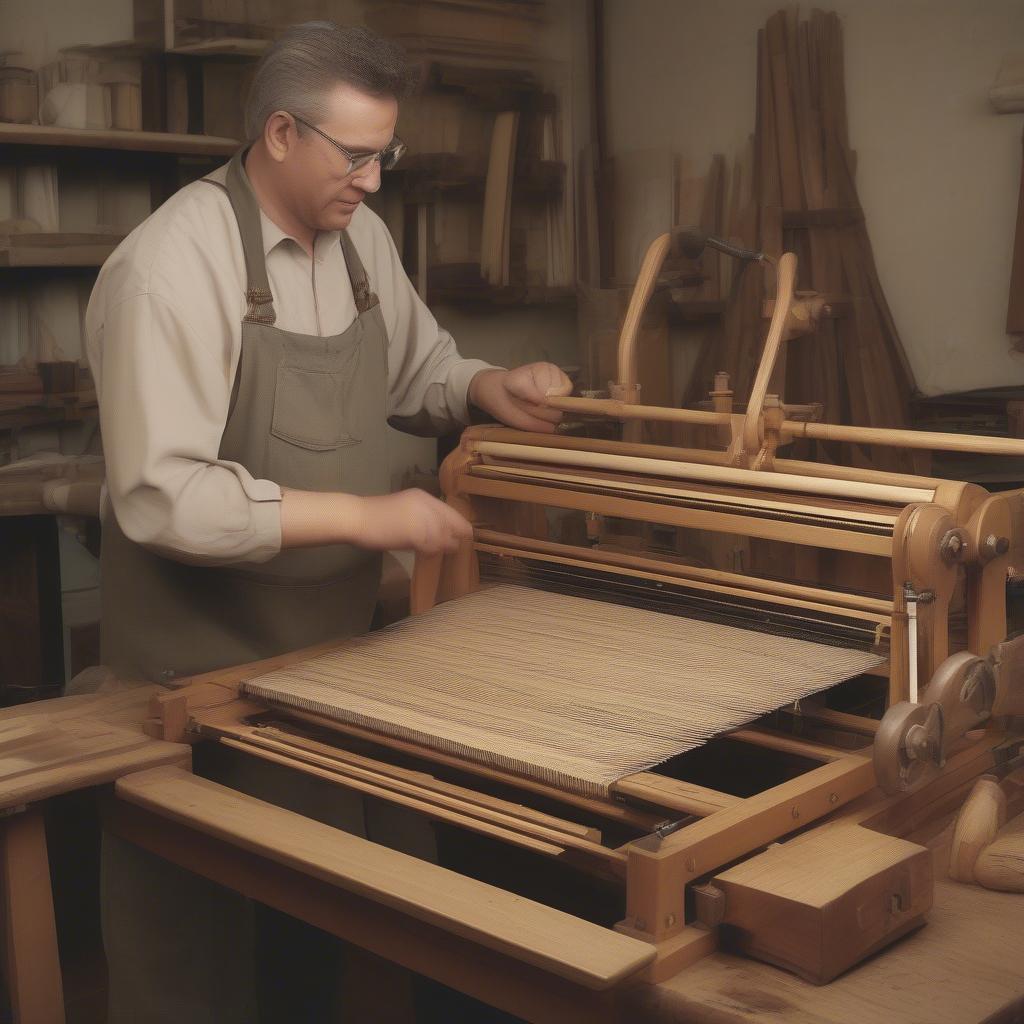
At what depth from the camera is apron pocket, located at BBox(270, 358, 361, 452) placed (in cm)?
242

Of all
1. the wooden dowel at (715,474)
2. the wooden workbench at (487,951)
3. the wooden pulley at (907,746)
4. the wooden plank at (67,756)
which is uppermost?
the wooden dowel at (715,474)

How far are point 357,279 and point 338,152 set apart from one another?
31cm

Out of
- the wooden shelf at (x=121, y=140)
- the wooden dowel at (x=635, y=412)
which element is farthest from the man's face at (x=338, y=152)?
the wooden shelf at (x=121, y=140)

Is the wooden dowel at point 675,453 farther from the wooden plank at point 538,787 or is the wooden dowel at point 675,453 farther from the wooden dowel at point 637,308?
the wooden plank at point 538,787

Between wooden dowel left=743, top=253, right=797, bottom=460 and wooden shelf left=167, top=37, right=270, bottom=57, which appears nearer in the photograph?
wooden dowel left=743, top=253, right=797, bottom=460

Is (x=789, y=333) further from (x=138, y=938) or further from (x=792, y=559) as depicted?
(x=138, y=938)

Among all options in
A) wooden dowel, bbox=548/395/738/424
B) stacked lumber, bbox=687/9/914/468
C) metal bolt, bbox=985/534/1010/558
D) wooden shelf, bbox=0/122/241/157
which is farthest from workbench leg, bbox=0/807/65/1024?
wooden shelf, bbox=0/122/241/157

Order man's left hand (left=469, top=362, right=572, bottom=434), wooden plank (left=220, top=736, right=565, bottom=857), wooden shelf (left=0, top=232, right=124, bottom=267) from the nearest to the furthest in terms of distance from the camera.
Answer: wooden plank (left=220, top=736, right=565, bottom=857) < man's left hand (left=469, top=362, right=572, bottom=434) < wooden shelf (left=0, top=232, right=124, bottom=267)

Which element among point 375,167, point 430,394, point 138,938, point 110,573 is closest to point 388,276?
point 430,394

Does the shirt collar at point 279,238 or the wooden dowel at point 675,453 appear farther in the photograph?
the shirt collar at point 279,238

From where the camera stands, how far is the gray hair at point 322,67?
2258 mm

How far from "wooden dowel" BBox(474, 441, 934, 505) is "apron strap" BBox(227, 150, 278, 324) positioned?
0.42m

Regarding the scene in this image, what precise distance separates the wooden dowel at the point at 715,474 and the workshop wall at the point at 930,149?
935 millimetres

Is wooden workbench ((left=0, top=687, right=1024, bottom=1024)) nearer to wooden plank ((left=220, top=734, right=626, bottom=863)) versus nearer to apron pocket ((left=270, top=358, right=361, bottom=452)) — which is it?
wooden plank ((left=220, top=734, right=626, bottom=863))
